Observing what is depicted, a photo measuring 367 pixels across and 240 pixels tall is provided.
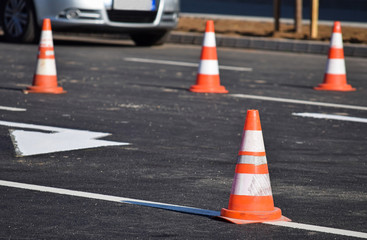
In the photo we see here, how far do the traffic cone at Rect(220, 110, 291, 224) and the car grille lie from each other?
10.1m

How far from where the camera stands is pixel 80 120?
26.6ft

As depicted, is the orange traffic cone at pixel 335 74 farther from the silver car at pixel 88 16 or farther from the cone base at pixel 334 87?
the silver car at pixel 88 16

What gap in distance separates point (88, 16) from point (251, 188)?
10.3 m

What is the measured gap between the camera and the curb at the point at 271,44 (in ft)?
51.6

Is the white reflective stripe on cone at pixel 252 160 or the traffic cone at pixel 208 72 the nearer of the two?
the white reflective stripe on cone at pixel 252 160

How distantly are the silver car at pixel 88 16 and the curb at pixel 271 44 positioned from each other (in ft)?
4.21

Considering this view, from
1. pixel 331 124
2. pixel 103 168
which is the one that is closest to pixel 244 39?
pixel 331 124

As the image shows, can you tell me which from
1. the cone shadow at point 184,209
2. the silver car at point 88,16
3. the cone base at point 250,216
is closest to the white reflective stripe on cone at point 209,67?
the silver car at point 88,16

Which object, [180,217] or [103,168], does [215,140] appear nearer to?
[103,168]

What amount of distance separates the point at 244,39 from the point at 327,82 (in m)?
5.75

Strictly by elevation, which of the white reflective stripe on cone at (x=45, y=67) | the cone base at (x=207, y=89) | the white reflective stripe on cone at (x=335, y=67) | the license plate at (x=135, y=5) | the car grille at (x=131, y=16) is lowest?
the cone base at (x=207, y=89)

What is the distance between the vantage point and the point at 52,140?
707cm

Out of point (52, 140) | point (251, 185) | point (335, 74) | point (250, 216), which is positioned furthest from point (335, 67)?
point (250, 216)

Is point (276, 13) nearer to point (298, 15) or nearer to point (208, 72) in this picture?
point (298, 15)
